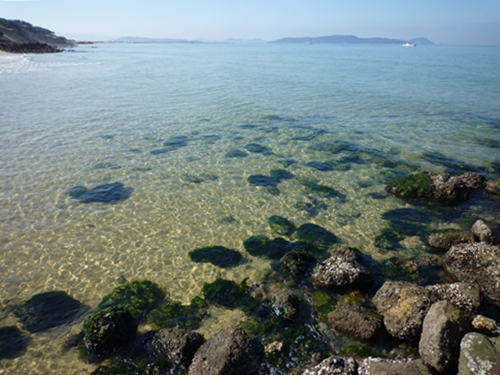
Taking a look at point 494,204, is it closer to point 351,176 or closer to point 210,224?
point 351,176

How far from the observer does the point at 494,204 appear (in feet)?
41.8

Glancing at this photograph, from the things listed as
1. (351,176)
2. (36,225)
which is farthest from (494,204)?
(36,225)

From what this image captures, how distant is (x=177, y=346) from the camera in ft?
21.5

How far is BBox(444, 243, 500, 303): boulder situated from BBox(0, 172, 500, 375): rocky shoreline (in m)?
0.03

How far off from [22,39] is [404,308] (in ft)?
466

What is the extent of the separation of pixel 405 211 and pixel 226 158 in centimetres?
916

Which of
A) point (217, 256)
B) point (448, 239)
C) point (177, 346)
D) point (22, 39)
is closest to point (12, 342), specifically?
point (177, 346)

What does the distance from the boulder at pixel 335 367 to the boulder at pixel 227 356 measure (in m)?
1.04

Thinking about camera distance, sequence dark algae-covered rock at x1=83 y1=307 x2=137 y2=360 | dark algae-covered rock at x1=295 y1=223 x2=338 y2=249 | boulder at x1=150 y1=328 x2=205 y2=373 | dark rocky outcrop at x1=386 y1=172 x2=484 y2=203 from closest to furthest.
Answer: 1. boulder at x1=150 y1=328 x2=205 y2=373
2. dark algae-covered rock at x1=83 y1=307 x2=137 y2=360
3. dark algae-covered rock at x1=295 y1=223 x2=338 y2=249
4. dark rocky outcrop at x1=386 y1=172 x2=484 y2=203

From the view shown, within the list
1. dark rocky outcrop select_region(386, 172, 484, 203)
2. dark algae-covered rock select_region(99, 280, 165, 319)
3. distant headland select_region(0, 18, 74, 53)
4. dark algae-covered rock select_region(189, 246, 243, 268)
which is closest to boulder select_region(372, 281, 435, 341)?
dark algae-covered rock select_region(189, 246, 243, 268)

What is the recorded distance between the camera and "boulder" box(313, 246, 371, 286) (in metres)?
8.34

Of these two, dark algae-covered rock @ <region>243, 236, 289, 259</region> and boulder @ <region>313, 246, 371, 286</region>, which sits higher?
boulder @ <region>313, 246, 371, 286</region>

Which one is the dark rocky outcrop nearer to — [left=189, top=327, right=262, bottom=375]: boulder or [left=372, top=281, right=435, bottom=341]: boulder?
[left=372, top=281, right=435, bottom=341]: boulder

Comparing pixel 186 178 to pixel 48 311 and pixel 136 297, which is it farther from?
pixel 48 311
